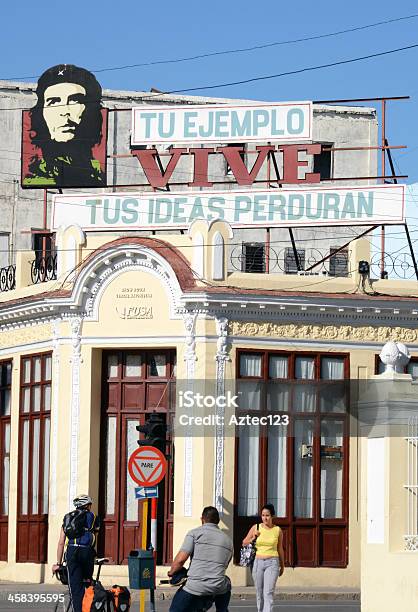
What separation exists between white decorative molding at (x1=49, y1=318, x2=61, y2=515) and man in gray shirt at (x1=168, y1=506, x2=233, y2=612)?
14.6 m

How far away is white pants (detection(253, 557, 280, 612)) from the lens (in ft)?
64.5

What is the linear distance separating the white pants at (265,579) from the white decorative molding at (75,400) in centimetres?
985

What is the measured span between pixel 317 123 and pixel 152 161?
1204cm

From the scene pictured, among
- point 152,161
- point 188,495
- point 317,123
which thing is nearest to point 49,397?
point 188,495

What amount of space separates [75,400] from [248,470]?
3.82 meters

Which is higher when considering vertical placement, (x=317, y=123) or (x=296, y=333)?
(x=317, y=123)

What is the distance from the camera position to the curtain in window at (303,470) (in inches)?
1159

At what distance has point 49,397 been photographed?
3044cm

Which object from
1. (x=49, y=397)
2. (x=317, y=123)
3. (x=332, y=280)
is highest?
(x=317, y=123)

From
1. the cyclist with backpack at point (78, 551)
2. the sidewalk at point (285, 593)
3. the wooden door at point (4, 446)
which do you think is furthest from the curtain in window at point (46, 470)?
the cyclist with backpack at point (78, 551)

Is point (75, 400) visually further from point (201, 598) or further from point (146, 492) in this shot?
point (201, 598)

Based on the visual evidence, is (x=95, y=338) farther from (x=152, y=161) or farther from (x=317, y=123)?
(x=317, y=123)

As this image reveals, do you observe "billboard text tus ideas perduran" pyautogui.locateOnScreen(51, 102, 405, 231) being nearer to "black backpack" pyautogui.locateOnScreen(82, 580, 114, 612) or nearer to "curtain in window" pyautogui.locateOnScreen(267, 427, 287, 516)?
"curtain in window" pyautogui.locateOnScreen(267, 427, 287, 516)

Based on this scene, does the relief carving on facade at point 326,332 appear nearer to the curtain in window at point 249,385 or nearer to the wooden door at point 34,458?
the curtain in window at point 249,385
